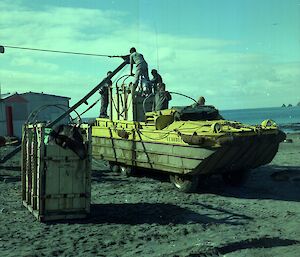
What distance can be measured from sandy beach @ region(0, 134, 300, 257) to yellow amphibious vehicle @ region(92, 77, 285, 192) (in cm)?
59

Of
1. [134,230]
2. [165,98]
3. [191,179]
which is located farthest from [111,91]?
[134,230]

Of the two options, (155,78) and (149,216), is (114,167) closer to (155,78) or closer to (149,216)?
(155,78)

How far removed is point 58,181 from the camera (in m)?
7.82

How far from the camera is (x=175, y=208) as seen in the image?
902 centimetres

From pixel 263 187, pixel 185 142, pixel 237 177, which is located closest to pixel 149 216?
pixel 185 142

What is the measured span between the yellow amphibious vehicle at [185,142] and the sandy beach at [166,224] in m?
0.59

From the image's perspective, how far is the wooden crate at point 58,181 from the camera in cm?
771

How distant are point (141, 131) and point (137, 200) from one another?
2.44m

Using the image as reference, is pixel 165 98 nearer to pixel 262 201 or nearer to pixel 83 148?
pixel 262 201

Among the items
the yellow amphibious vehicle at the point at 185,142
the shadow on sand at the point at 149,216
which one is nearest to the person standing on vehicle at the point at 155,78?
the yellow amphibious vehicle at the point at 185,142

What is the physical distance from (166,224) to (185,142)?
110 inches

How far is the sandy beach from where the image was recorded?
6.37m

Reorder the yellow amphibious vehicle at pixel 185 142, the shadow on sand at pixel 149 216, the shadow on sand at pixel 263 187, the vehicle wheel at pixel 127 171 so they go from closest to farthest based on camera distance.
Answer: the shadow on sand at pixel 149 216
the yellow amphibious vehicle at pixel 185 142
the shadow on sand at pixel 263 187
the vehicle wheel at pixel 127 171

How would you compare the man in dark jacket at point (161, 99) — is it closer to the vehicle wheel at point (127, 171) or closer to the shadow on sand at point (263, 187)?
the vehicle wheel at point (127, 171)
